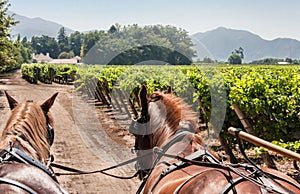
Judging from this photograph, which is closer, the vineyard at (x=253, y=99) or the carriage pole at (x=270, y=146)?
the carriage pole at (x=270, y=146)

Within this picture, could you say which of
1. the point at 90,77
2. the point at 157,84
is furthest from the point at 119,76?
the point at 90,77

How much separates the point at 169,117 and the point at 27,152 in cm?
147

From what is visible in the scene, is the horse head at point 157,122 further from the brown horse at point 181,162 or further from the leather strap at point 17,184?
the leather strap at point 17,184

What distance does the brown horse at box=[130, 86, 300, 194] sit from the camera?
2.56 metres

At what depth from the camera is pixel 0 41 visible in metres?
30.8

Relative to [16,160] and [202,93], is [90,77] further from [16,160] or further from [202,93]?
[16,160]

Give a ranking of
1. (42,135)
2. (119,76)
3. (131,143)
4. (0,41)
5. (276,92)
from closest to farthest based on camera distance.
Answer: (42,135)
(276,92)
(131,143)
(119,76)
(0,41)

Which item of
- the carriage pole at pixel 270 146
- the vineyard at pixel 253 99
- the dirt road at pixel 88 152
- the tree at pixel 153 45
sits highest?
the tree at pixel 153 45

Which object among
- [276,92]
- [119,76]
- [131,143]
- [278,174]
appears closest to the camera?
[278,174]

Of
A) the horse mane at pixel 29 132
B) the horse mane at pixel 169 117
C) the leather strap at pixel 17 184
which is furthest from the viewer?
the horse mane at pixel 169 117

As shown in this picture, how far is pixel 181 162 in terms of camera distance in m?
3.29

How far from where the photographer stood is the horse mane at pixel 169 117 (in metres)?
3.86

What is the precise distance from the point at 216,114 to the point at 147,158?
4.74 m

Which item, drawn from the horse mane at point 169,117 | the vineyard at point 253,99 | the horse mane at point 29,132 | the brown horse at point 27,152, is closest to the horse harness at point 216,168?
the horse mane at point 169,117
